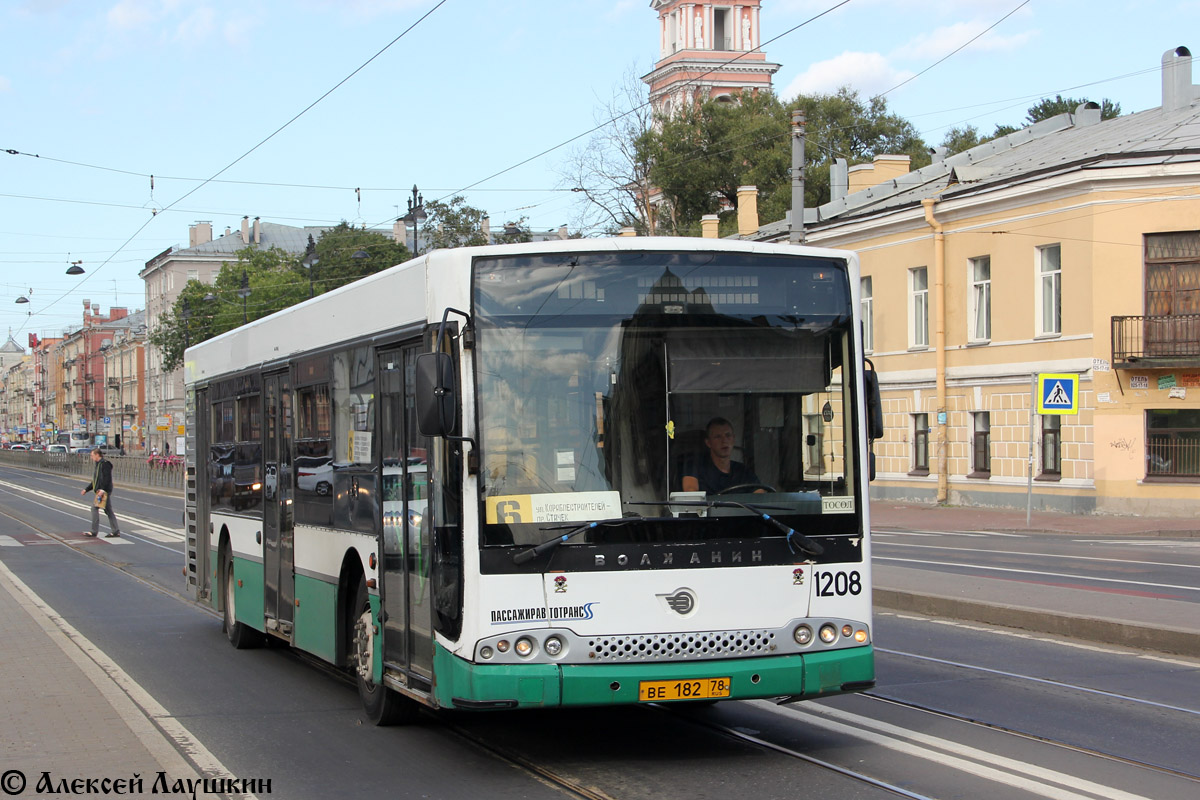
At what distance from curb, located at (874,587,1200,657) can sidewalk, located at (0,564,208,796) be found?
773cm

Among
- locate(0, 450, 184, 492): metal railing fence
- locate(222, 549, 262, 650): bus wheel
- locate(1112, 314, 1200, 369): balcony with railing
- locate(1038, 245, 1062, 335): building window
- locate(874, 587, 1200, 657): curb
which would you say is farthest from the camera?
locate(0, 450, 184, 492): metal railing fence

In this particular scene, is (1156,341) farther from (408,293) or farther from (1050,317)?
(408,293)

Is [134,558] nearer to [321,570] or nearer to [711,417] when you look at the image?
[321,570]

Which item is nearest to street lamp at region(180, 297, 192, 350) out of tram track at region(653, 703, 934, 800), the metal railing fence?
the metal railing fence

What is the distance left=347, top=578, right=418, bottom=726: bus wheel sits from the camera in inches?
333

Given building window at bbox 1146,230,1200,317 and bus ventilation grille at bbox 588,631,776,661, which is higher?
building window at bbox 1146,230,1200,317

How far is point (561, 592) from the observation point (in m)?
6.86

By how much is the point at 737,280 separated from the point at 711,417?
0.80 metres

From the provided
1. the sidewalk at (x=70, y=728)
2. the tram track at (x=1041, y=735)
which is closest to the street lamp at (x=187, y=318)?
the sidewalk at (x=70, y=728)

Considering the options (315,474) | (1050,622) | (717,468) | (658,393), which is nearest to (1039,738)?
(717,468)

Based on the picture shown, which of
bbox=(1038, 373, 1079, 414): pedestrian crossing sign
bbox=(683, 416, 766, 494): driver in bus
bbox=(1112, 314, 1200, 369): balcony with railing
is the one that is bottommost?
bbox=(683, 416, 766, 494): driver in bus

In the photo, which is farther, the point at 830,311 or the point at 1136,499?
the point at 1136,499

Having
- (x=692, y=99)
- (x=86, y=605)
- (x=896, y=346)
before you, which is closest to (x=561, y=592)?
(x=86, y=605)

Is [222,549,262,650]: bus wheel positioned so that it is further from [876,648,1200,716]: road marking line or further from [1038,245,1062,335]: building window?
[1038,245,1062,335]: building window
